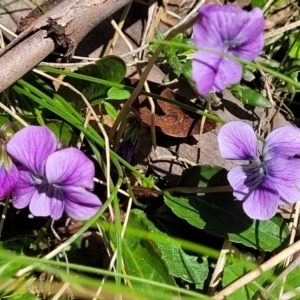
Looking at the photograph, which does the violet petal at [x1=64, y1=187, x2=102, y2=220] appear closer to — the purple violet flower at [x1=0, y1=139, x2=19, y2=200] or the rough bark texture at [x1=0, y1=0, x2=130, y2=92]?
the purple violet flower at [x1=0, y1=139, x2=19, y2=200]

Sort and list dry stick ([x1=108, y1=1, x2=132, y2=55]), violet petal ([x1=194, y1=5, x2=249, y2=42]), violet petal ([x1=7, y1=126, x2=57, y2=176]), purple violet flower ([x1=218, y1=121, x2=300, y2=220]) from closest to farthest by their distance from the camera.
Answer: violet petal ([x1=194, y1=5, x2=249, y2=42])
violet petal ([x1=7, y1=126, x2=57, y2=176])
purple violet flower ([x1=218, y1=121, x2=300, y2=220])
dry stick ([x1=108, y1=1, x2=132, y2=55])

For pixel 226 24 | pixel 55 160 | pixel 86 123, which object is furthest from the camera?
pixel 86 123

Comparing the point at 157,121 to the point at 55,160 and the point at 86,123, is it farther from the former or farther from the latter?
the point at 55,160

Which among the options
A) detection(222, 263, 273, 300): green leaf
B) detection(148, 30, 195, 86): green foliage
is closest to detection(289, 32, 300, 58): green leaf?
detection(148, 30, 195, 86): green foliage

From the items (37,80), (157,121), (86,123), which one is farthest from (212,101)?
(37,80)

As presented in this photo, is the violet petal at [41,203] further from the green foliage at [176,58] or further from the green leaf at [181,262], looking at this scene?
the green foliage at [176,58]
